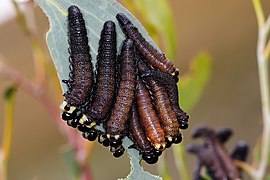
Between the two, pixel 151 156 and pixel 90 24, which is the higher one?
pixel 90 24

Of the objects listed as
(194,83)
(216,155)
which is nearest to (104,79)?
(216,155)

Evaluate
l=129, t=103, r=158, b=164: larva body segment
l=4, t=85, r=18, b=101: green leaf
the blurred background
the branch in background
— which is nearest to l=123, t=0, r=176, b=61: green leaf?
the branch in background

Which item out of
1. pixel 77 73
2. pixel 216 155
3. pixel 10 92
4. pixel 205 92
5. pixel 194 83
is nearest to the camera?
pixel 77 73

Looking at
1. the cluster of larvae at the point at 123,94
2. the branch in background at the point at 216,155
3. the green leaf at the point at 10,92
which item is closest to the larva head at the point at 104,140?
the cluster of larvae at the point at 123,94

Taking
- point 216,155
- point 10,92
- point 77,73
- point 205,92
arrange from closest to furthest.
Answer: point 77,73
point 216,155
point 10,92
point 205,92

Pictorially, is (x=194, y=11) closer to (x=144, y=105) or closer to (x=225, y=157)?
(x=225, y=157)

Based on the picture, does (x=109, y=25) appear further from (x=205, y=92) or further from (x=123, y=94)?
(x=205, y=92)

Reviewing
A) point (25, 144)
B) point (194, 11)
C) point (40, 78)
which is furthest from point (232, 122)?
point (40, 78)
